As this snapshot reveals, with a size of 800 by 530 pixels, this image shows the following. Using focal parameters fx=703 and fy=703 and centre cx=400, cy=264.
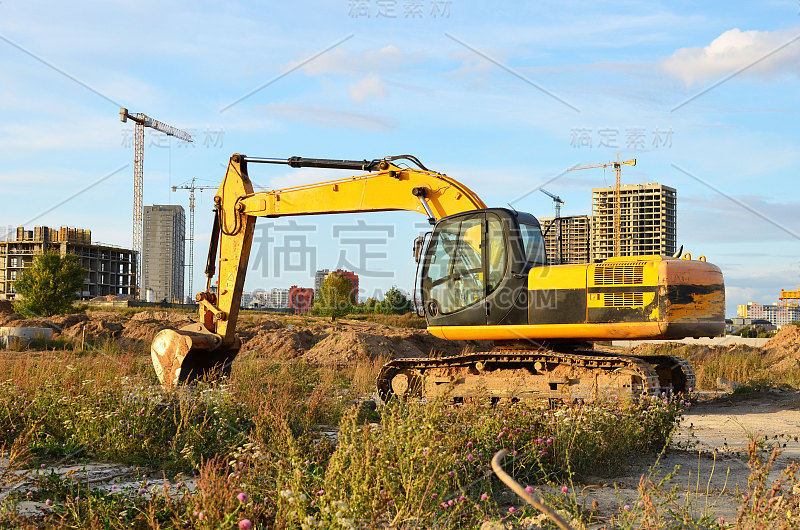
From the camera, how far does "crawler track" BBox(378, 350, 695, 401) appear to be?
9.77 metres

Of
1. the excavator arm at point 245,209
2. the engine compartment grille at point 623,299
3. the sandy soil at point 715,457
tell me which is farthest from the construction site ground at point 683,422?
the excavator arm at point 245,209

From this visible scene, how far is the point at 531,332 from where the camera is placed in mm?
10227

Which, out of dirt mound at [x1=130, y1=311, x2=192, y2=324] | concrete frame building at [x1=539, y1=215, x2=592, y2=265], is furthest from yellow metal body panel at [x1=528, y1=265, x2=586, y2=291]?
dirt mound at [x1=130, y1=311, x2=192, y2=324]

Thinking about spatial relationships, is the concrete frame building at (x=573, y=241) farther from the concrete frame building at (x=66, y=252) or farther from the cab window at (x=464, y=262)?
the concrete frame building at (x=66, y=252)

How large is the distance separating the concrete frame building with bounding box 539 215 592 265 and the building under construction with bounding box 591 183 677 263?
126ft

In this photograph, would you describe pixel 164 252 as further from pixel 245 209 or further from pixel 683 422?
pixel 683 422

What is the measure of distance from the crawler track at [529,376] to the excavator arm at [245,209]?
7.85 ft

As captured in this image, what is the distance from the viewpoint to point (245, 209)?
41.8 feet

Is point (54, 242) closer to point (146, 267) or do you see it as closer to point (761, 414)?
point (146, 267)

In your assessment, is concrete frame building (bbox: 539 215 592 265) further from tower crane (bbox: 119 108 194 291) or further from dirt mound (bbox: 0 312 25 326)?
tower crane (bbox: 119 108 194 291)

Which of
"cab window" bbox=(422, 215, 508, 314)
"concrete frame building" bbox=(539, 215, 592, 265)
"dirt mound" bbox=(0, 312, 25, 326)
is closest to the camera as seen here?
"cab window" bbox=(422, 215, 508, 314)

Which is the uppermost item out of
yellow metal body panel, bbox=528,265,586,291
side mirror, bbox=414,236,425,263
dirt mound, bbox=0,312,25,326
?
side mirror, bbox=414,236,425,263

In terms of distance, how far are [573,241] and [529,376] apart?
228 centimetres

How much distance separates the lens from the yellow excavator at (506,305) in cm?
969
